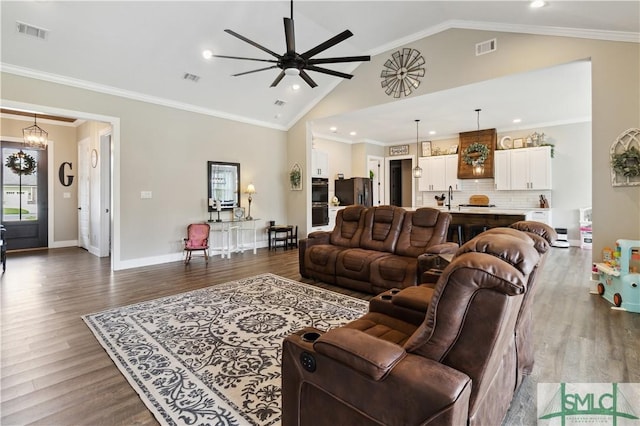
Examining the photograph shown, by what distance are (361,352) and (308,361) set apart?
0.28m

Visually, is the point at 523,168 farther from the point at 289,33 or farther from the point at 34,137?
the point at 34,137

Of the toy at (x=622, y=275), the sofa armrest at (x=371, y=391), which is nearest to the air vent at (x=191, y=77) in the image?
the sofa armrest at (x=371, y=391)

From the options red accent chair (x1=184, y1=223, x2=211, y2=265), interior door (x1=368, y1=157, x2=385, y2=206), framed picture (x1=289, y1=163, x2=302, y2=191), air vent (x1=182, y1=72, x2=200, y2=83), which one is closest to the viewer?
air vent (x1=182, y1=72, x2=200, y2=83)

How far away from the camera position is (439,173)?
9164mm

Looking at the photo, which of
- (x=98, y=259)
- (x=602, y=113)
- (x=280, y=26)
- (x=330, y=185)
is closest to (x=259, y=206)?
(x=330, y=185)

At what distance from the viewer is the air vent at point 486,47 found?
14.8 ft

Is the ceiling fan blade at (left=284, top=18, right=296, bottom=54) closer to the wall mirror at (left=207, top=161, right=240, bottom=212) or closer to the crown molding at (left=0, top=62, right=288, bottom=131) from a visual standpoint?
the crown molding at (left=0, top=62, right=288, bottom=131)

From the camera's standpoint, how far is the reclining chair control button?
1.30 m

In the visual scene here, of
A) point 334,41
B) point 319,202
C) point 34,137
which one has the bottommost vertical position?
point 319,202

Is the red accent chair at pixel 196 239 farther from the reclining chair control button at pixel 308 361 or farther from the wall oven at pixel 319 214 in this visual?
the reclining chair control button at pixel 308 361

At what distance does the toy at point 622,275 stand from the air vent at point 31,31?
761cm

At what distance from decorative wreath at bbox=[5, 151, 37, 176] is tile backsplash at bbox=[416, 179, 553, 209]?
1043 cm

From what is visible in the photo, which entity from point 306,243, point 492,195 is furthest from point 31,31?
point 492,195

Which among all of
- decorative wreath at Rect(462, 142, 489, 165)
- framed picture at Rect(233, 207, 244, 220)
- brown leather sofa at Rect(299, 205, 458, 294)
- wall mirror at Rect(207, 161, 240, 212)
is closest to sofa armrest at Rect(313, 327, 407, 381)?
brown leather sofa at Rect(299, 205, 458, 294)
